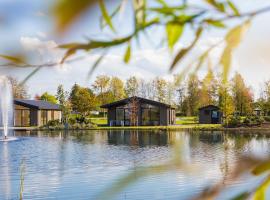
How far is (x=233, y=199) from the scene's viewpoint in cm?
42

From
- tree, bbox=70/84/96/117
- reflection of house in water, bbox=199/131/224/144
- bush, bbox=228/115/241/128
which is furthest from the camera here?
tree, bbox=70/84/96/117

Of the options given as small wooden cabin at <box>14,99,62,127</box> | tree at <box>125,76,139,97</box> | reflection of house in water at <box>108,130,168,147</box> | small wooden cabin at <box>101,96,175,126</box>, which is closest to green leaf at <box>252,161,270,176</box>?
tree at <box>125,76,139,97</box>

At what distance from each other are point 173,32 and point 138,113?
46458 mm

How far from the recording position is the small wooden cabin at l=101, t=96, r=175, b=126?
46.6 meters

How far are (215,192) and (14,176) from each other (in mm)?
15152

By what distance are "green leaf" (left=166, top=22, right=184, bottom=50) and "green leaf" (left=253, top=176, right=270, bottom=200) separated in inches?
6.6

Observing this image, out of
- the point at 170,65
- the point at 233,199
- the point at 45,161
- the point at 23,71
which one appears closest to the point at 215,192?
the point at 233,199

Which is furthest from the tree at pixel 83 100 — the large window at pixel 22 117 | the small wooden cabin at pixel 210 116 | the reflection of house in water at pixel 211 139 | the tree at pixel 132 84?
the reflection of house in water at pixel 211 139

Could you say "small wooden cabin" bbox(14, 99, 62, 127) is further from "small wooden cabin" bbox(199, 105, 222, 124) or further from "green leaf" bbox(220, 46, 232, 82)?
"green leaf" bbox(220, 46, 232, 82)

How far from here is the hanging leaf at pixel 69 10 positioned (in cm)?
40

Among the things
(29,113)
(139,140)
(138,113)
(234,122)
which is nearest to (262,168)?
(139,140)

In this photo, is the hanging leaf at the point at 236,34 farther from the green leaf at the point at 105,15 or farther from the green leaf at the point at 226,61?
the green leaf at the point at 105,15

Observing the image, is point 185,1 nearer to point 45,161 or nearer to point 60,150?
point 45,161

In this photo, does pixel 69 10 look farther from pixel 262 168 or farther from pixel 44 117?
pixel 44 117
